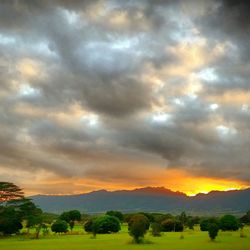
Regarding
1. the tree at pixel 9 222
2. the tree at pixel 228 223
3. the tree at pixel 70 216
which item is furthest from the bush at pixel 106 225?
the tree at pixel 228 223

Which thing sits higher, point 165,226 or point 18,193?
point 18,193

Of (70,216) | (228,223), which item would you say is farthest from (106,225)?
(228,223)

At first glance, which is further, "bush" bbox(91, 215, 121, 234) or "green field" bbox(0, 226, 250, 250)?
"bush" bbox(91, 215, 121, 234)

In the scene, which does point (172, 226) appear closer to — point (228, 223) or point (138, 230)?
point (228, 223)

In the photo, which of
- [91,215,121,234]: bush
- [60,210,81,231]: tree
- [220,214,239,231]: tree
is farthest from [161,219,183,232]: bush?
[60,210,81,231]: tree

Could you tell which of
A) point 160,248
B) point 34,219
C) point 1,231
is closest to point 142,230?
point 160,248

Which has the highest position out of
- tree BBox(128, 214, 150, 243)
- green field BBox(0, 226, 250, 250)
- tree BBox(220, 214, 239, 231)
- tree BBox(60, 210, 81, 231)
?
tree BBox(60, 210, 81, 231)

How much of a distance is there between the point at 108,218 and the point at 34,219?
2161 centimetres

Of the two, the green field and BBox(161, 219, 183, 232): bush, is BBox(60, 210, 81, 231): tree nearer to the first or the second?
BBox(161, 219, 183, 232): bush

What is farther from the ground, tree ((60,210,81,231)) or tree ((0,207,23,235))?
tree ((60,210,81,231))

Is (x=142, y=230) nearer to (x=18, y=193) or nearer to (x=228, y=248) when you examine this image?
(x=228, y=248)

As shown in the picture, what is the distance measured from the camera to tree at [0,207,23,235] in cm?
11286

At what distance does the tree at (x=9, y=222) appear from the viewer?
370 feet

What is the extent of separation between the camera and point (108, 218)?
122 metres
